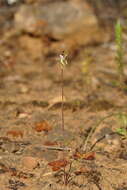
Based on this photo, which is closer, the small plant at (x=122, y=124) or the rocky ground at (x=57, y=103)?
the rocky ground at (x=57, y=103)

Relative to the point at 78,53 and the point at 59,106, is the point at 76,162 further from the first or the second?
the point at 78,53

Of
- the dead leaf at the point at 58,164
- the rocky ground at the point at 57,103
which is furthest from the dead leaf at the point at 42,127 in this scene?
the dead leaf at the point at 58,164

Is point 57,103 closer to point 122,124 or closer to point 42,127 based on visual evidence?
point 42,127

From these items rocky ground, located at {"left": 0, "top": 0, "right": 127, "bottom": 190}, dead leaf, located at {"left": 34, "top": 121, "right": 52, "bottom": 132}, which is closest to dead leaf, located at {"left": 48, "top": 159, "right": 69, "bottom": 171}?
rocky ground, located at {"left": 0, "top": 0, "right": 127, "bottom": 190}

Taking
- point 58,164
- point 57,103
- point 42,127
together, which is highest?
point 57,103

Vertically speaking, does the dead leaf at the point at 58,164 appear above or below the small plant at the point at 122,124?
below

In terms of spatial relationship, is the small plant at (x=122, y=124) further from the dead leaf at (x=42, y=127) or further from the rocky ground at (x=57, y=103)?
the dead leaf at (x=42, y=127)

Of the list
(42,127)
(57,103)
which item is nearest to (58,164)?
(42,127)
